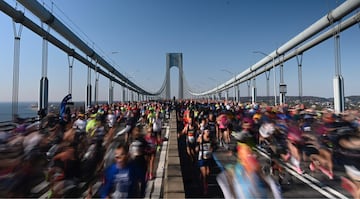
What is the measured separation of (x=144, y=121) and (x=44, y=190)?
9.88 meters

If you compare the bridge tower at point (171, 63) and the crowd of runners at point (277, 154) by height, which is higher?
the bridge tower at point (171, 63)

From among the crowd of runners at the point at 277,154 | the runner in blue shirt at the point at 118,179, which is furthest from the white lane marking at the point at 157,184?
the runner in blue shirt at the point at 118,179

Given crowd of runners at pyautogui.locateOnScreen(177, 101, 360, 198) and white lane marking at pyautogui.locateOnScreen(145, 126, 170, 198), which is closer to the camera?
crowd of runners at pyautogui.locateOnScreen(177, 101, 360, 198)

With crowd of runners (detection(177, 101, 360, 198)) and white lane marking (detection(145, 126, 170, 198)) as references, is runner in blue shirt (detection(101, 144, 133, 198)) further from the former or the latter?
white lane marking (detection(145, 126, 170, 198))

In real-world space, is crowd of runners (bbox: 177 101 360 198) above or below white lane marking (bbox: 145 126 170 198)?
above

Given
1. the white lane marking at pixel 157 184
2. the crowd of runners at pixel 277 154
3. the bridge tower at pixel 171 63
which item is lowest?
the white lane marking at pixel 157 184

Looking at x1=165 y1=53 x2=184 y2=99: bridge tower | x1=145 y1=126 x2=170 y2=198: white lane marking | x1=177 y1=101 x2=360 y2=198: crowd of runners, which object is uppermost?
x1=165 y1=53 x2=184 y2=99: bridge tower

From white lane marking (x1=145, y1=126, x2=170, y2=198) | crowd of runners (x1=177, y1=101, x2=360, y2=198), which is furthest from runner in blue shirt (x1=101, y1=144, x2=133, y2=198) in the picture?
white lane marking (x1=145, y1=126, x2=170, y2=198)

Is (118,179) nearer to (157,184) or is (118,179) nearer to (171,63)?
(157,184)

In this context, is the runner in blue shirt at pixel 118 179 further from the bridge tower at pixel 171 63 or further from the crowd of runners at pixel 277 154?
the bridge tower at pixel 171 63

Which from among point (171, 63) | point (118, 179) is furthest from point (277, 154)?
point (171, 63)

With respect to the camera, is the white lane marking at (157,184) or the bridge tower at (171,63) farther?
the bridge tower at (171,63)

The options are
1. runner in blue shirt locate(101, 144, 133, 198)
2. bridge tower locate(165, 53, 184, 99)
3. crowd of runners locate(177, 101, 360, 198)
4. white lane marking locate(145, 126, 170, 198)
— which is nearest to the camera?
runner in blue shirt locate(101, 144, 133, 198)

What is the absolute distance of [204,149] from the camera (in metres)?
7.16
